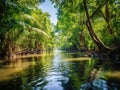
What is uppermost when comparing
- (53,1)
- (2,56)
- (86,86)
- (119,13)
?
(53,1)

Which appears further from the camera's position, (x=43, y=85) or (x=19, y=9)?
(x=19, y=9)

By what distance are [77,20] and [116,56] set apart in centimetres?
3542

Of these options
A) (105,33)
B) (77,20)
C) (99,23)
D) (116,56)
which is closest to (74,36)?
(77,20)

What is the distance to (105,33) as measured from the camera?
35219 millimetres

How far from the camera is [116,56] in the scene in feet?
81.6

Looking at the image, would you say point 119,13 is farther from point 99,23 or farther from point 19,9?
point 19,9

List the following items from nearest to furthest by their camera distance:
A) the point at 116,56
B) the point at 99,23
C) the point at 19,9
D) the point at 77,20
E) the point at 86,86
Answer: the point at 86,86 → the point at 19,9 → the point at 116,56 → the point at 99,23 → the point at 77,20

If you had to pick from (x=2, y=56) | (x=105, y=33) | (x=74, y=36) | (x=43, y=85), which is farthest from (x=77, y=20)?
(x=43, y=85)

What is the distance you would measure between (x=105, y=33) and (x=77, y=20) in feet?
81.0

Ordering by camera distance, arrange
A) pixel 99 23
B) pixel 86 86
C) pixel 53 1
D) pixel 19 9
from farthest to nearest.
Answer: pixel 99 23 → pixel 53 1 → pixel 19 9 → pixel 86 86

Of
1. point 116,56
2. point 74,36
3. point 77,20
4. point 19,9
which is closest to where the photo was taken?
point 19,9

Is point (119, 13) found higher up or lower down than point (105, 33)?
higher up

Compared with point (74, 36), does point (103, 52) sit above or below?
below

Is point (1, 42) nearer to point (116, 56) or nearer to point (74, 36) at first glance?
point (116, 56)
